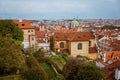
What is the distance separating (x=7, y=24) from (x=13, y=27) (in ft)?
3.09

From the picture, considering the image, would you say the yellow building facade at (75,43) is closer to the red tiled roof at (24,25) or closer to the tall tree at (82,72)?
the red tiled roof at (24,25)

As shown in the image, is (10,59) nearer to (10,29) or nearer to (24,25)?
(10,29)

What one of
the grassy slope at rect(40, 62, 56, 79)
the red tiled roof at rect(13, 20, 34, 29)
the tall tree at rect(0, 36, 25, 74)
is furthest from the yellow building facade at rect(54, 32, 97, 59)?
the tall tree at rect(0, 36, 25, 74)

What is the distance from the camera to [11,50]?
2348 cm

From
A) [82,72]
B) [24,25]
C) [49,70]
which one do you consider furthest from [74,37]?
[82,72]

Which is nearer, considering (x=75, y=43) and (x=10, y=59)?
(x=10, y=59)

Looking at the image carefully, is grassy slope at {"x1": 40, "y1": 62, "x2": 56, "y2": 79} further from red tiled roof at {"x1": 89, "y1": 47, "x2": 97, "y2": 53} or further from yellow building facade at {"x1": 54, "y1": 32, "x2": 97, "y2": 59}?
red tiled roof at {"x1": 89, "y1": 47, "x2": 97, "y2": 53}

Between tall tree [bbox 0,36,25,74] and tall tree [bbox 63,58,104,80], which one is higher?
tall tree [bbox 0,36,25,74]

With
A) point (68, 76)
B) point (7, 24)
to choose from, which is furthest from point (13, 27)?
point (68, 76)

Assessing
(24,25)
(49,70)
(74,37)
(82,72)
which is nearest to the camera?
(82,72)

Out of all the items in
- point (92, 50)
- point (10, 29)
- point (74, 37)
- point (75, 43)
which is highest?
point (10, 29)

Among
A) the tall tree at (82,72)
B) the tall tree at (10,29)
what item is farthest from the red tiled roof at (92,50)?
the tall tree at (82,72)

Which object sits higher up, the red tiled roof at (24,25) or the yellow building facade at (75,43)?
the red tiled roof at (24,25)

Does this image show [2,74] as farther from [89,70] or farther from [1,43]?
[89,70]
